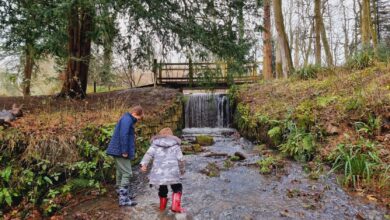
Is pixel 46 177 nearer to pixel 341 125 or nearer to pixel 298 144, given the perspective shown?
pixel 298 144

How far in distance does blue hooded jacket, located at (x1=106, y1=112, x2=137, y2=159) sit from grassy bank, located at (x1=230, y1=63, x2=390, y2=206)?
10.7 feet

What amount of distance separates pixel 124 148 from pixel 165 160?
668 millimetres

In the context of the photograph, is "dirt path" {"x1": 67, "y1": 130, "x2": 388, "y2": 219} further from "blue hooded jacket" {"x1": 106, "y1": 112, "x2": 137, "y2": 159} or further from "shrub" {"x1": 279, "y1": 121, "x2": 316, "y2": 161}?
"blue hooded jacket" {"x1": 106, "y1": 112, "x2": 137, "y2": 159}

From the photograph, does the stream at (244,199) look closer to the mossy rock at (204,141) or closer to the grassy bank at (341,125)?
the grassy bank at (341,125)

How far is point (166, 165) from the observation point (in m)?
4.04

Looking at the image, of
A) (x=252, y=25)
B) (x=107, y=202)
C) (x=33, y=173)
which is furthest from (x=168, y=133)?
(x=252, y=25)

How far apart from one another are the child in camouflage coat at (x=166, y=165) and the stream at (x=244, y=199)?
0.79 feet

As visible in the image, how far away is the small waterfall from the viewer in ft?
47.0

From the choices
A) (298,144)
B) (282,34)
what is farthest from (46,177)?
(282,34)

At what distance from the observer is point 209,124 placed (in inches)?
565

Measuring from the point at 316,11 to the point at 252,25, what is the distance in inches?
297

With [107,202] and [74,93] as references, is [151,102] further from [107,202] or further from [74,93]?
[107,202]

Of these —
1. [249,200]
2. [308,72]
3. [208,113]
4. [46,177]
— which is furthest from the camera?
[208,113]

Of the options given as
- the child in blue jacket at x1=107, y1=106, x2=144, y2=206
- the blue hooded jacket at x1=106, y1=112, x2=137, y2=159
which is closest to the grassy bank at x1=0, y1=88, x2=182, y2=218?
the child in blue jacket at x1=107, y1=106, x2=144, y2=206
